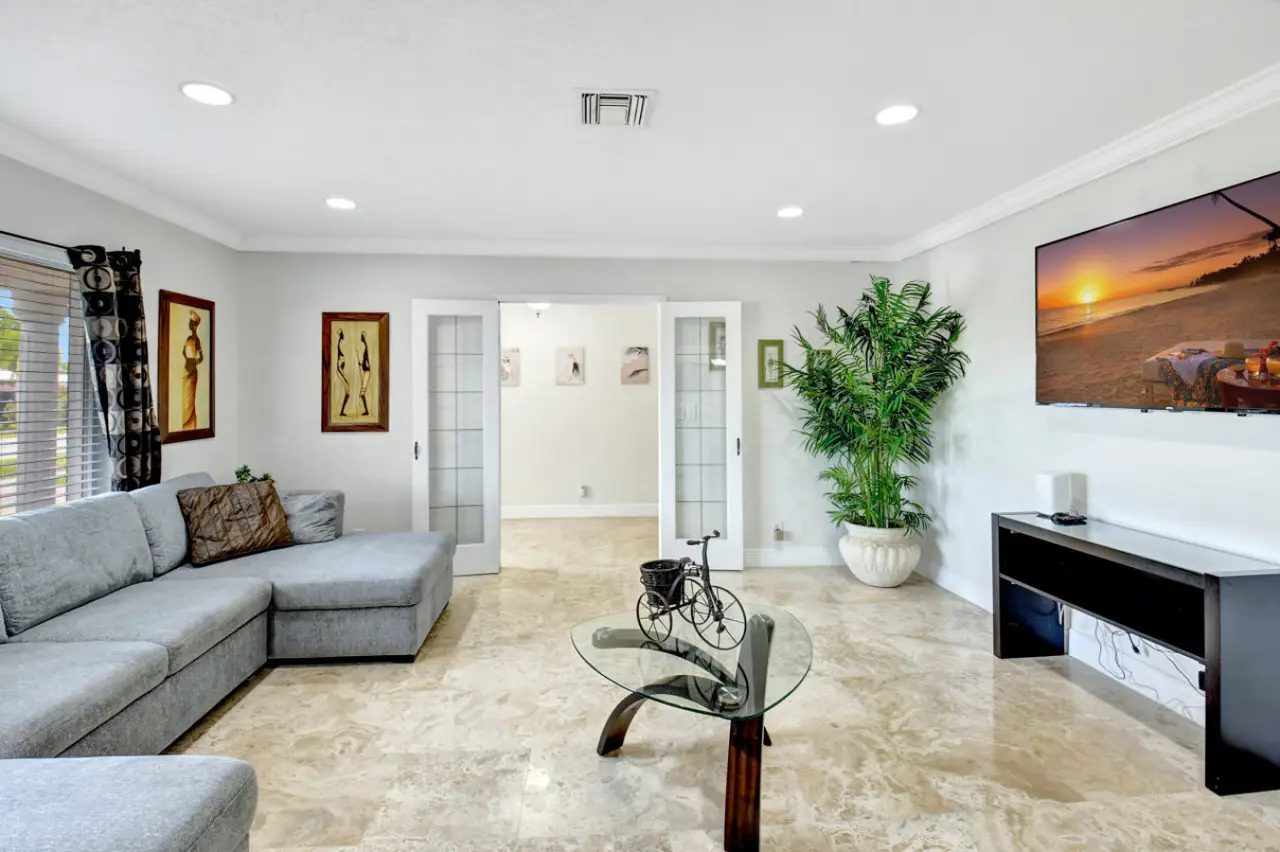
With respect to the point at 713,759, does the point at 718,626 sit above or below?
above

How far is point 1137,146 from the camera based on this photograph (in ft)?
9.28

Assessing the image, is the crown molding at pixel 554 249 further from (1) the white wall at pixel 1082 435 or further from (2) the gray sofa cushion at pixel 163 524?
(2) the gray sofa cushion at pixel 163 524

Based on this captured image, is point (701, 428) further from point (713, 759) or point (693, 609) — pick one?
point (713, 759)

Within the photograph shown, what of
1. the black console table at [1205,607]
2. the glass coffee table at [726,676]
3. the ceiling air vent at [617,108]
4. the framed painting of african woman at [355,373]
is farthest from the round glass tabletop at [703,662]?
the framed painting of african woman at [355,373]

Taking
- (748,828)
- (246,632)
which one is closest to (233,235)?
(246,632)

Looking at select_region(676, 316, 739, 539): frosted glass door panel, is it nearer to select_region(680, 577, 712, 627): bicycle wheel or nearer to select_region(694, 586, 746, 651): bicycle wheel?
select_region(680, 577, 712, 627): bicycle wheel

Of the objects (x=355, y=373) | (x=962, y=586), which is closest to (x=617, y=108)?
(x=355, y=373)

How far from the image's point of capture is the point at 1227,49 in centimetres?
211

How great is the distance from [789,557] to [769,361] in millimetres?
1539

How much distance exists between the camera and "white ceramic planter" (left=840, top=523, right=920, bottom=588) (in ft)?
14.4

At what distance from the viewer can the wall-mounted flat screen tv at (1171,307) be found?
2.31m

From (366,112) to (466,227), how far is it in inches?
70.1

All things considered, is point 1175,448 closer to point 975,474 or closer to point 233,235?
point 975,474

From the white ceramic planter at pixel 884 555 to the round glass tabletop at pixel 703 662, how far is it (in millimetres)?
1992
